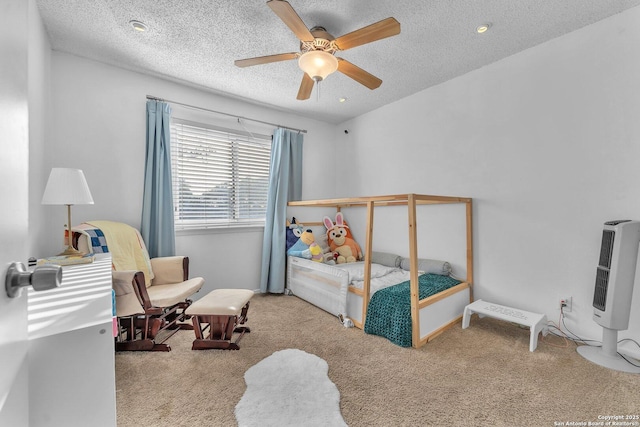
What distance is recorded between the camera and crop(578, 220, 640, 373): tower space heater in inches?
68.1

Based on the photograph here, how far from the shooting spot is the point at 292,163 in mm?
3631

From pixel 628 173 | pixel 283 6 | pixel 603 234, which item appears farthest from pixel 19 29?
pixel 628 173

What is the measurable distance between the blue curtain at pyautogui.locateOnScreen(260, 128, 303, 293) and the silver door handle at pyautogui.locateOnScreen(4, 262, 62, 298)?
2.84 metres

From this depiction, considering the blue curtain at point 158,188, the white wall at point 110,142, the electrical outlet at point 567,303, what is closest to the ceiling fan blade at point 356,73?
the white wall at point 110,142

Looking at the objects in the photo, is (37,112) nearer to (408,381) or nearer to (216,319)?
(216,319)

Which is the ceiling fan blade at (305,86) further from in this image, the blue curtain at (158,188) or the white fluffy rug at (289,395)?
the white fluffy rug at (289,395)

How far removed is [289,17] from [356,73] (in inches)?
26.4

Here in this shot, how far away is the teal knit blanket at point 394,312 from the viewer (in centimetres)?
210

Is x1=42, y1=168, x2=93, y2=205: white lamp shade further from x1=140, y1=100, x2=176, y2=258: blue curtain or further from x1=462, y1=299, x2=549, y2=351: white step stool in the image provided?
x1=462, y1=299, x2=549, y2=351: white step stool

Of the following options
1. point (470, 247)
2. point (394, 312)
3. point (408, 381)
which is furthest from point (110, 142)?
point (470, 247)

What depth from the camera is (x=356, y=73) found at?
2.01 m

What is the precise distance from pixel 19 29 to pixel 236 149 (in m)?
2.75

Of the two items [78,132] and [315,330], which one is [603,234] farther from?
[78,132]

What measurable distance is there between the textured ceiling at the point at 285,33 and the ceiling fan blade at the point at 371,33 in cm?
30
